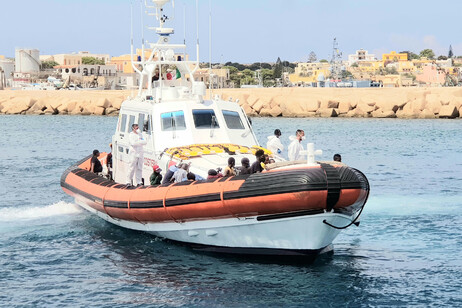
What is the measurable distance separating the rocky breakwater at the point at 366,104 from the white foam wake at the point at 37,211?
1643 inches

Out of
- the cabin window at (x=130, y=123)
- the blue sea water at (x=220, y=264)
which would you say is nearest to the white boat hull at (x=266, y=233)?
the blue sea water at (x=220, y=264)

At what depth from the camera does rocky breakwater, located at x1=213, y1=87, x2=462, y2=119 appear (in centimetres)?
6381

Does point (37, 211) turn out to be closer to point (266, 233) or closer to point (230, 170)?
point (230, 170)

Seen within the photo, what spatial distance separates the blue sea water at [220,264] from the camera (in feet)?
40.7

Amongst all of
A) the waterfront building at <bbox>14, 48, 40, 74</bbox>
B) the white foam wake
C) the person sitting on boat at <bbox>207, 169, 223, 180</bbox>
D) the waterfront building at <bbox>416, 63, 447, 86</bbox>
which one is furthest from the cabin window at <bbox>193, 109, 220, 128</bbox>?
the waterfront building at <bbox>14, 48, 40, 74</bbox>

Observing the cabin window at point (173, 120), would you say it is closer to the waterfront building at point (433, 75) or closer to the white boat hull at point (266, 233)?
the white boat hull at point (266, 233)

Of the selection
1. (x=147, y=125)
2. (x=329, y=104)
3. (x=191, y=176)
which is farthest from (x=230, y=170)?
(x=329, y=104)

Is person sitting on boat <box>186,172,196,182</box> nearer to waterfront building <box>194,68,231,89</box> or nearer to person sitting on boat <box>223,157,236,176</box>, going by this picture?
person sitting on boat <box>223,157,236,176</box>

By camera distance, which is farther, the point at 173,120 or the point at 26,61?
the point at 26,61

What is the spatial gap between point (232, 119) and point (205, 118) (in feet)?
2.27

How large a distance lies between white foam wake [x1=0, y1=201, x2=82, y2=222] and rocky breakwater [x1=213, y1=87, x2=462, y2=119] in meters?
41.7

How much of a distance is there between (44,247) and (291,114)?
173ft

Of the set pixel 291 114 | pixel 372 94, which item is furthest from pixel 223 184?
pixel 372 94

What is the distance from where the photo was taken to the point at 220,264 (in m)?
14.1
